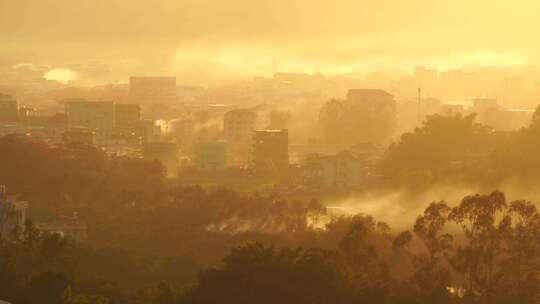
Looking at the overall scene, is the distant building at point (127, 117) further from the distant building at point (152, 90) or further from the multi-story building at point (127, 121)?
the distant building at point (152, 90)

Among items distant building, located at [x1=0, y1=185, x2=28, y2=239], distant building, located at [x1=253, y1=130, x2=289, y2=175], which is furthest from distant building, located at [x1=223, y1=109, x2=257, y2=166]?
distant building, located at [x1=0, y1=185, x2=28, y2=239]

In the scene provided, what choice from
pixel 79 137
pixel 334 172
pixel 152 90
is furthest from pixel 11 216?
pixel 152 90

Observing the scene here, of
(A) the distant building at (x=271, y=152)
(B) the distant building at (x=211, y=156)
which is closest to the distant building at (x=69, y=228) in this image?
(A) the distant building at (x=271, y=152)

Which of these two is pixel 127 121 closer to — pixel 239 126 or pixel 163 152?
pixel 239 126

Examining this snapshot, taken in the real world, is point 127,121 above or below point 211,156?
above

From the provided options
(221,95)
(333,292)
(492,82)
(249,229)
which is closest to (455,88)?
(492,82)

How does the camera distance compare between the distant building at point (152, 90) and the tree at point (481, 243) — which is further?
the distant building at point (152, 90)
